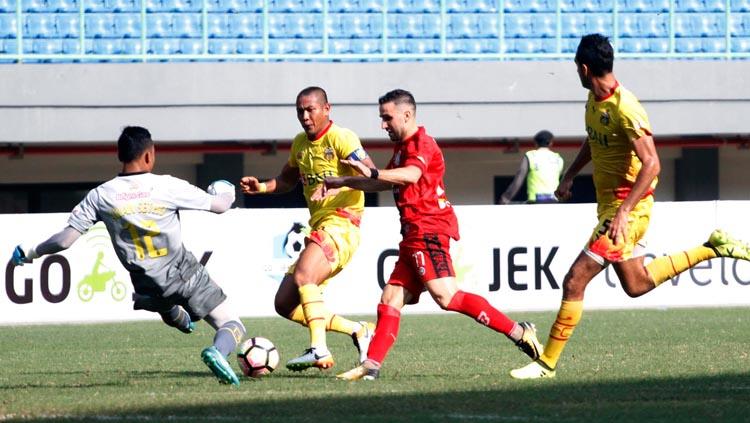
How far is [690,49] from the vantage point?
22.9 meters

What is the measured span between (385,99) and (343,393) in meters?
1.98

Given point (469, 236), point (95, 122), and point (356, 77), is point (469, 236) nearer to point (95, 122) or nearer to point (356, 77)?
point (356, 77)

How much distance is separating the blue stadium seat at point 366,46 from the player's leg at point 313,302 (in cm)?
1334

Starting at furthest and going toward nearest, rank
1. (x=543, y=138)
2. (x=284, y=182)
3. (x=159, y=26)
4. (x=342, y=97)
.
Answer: (x=159, y=26) < (x=342, y=97) < (x=543, y=138) < (x=284, y=182)

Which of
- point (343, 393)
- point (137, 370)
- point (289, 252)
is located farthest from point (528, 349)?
point (289, 252)

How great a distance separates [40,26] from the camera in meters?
21.3

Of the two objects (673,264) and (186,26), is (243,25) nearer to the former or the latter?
(186,26)

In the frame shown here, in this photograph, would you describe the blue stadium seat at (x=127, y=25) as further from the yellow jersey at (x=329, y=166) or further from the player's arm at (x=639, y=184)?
the player's arm at (x=639, y=184)

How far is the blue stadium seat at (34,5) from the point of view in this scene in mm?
21391

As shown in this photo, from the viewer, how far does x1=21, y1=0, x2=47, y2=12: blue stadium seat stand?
21391 millimetres

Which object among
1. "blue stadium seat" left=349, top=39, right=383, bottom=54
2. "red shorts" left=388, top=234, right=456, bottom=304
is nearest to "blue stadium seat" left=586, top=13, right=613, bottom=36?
"blue stadium seat" left=349, top=39, right=383, bottom=54

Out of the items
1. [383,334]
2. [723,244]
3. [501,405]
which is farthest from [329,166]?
[501,405]

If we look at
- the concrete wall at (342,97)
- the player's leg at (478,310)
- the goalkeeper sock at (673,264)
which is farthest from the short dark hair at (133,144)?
the concrete wall at (342,97)

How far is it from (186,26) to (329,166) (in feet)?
43.2
